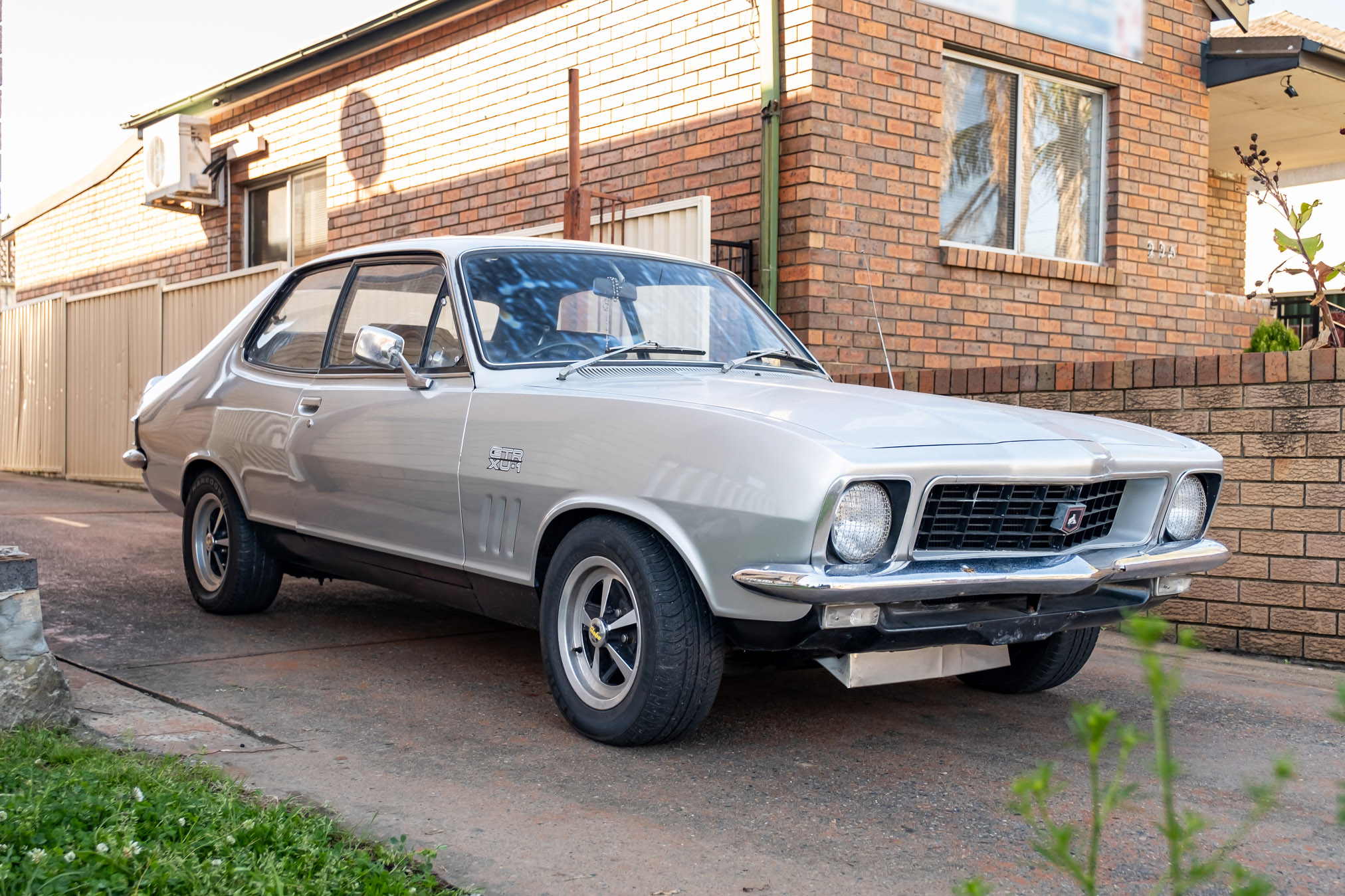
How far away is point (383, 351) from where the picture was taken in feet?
14.4

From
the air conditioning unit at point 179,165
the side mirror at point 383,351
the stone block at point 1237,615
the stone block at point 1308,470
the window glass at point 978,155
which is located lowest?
the stone block at point 1237,615

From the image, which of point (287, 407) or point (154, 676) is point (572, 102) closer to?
point (287, 407)

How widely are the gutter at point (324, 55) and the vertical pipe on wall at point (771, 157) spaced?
9.89ft

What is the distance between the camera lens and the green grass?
2383mm

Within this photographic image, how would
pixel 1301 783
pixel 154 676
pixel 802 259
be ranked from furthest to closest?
pixel 802 259, pixel 154 676, pixel 1301 783

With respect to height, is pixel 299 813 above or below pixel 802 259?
below

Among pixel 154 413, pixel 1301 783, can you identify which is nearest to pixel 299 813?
pixel 1301 783

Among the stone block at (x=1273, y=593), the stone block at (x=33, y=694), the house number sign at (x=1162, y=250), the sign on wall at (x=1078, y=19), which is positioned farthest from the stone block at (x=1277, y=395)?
the stone block at (x=33, y=694)

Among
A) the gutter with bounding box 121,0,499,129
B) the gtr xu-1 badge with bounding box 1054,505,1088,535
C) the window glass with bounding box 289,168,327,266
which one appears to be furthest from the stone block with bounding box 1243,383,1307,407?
the window glass with bounding box 289,168,327,266

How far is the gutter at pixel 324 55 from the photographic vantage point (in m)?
10.0

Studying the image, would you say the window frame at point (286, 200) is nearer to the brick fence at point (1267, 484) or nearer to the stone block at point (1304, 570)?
the brick fence at point (1267, 484)

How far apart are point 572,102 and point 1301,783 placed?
584cm

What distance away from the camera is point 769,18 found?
756 centimetres

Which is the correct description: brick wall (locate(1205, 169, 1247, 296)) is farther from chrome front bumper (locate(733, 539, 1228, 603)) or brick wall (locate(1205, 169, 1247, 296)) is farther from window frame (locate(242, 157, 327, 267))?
chrome front bumper (locate(733, 539, 1228, 603))
